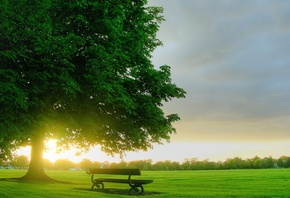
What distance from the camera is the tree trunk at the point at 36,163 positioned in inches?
1407

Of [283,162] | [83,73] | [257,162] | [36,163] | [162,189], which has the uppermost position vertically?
[83,73]

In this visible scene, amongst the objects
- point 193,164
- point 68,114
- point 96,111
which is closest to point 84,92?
point 68,114

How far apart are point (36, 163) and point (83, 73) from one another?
14915 millimetres

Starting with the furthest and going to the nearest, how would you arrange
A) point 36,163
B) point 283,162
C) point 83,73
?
1. point 283,162
2. point 36,163
3. point 83,73

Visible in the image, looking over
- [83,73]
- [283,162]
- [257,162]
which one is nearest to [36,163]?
[83,73]

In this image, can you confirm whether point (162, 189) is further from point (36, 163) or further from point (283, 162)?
point (283, 162)

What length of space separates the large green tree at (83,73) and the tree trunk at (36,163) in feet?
13.9

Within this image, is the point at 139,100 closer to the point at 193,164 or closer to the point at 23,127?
the point at 23,127

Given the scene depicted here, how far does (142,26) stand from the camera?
30.3 m

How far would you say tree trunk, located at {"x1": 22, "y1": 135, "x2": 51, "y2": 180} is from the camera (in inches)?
1407

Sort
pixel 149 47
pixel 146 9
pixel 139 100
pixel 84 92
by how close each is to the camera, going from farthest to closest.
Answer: pixel 149 47 < pixel 146 9 < pixel 139 100 < pixel 84 92

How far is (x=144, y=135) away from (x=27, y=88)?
38.6 feet

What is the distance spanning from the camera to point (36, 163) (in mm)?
36719

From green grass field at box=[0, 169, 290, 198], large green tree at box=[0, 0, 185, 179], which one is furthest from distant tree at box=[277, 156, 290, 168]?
large green tree at box=[0, 0, 185, 179]
